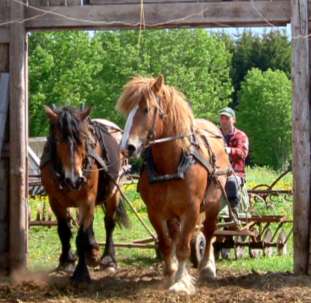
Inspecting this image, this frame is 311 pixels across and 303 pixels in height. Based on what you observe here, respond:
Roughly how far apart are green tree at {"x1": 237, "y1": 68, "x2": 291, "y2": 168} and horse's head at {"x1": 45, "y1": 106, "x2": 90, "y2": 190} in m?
44.5

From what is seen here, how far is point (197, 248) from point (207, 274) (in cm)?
77

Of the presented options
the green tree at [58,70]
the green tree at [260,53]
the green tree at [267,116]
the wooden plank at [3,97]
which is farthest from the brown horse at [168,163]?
the green tree at [260,53]

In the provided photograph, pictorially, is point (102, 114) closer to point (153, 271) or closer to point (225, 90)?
point (225, 90)

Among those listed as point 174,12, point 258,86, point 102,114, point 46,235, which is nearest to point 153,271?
point 174,12

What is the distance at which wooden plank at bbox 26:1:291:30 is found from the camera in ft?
34.1

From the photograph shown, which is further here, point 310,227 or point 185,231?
point 310,227

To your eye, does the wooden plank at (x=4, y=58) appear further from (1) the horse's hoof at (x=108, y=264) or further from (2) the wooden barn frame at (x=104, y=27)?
(1) the horse's hoof at (x=108, y=264)

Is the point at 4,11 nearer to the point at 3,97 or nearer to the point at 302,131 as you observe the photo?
the point at 3,97

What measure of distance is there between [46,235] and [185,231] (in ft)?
21.5

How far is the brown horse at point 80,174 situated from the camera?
1001 centimetres

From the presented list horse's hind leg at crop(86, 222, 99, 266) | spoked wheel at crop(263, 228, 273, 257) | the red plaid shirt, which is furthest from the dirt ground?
spoked wheel at crop(263, 228, 273, 257)

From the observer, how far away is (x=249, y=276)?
10.3 metres

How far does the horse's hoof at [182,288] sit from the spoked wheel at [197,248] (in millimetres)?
1762

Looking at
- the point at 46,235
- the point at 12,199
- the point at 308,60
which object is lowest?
the point at 46,235
